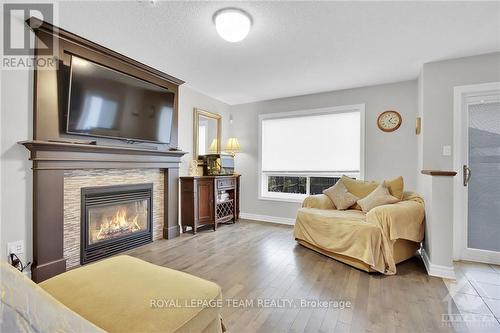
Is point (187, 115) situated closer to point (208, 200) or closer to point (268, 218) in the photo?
point (208, 200)

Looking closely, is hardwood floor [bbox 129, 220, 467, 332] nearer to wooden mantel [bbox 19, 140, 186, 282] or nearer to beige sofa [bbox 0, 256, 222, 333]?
beige sofa [bbox 0, 256, 222, 333]

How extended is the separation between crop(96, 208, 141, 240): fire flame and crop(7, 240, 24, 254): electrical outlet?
0.71 m

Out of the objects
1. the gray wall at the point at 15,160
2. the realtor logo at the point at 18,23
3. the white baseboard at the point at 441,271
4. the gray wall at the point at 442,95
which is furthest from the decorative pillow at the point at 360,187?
the realtor logo at the point at 18,23

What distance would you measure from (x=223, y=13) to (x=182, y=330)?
219cm

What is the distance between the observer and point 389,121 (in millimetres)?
3725

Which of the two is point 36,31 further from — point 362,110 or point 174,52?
point 362,110

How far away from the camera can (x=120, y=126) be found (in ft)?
9.25

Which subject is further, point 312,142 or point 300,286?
point 312,142

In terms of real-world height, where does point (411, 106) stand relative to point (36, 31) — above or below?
below

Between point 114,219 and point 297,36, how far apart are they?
9.72 ft

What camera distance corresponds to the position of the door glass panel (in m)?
2.76

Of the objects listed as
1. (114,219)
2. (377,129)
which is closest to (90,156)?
(114,219)

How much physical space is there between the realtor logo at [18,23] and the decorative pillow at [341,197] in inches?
142

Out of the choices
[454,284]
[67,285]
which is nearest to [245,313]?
[67,285]
